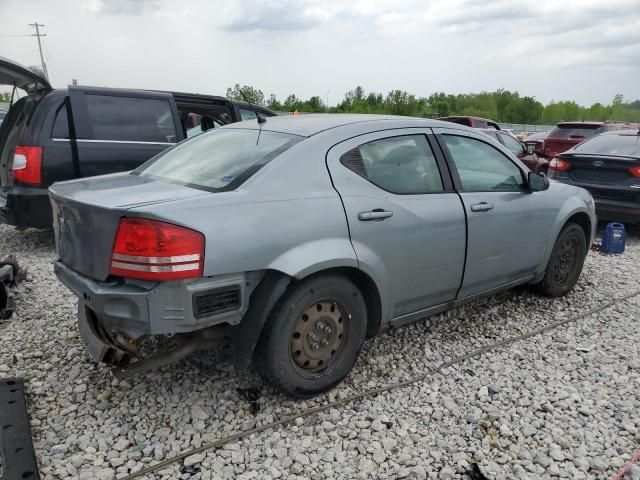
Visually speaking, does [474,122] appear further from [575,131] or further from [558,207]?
[558,207]

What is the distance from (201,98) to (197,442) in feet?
18.1

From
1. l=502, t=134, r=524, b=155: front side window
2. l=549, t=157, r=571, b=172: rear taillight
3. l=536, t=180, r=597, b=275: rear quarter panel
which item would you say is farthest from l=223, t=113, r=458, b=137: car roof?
l=502, t=134, r=524, b=155: front side window

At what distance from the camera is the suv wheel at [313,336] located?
9.24ft

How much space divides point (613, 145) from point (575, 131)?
22.9ft

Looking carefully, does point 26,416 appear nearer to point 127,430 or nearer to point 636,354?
point 127,430

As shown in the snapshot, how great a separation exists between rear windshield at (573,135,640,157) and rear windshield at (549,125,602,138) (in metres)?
6.30

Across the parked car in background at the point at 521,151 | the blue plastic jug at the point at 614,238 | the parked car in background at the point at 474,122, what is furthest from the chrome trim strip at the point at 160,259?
the parked car in background at the point at 474,122

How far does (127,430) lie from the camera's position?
9.21 ft

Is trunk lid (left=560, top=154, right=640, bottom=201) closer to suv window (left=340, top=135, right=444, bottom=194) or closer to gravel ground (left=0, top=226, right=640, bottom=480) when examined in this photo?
gravel ground (left=0, top=226, right=640, bottom=480)

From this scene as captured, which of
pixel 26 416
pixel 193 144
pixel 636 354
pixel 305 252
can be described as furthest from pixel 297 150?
pixel 636 354

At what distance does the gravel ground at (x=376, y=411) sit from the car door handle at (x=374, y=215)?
103cm

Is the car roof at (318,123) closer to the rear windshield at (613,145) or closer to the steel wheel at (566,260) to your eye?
the steel wheel at (566,260)

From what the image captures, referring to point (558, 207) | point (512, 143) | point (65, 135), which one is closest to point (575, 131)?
point (512, 143)

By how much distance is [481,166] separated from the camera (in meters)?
3.97
